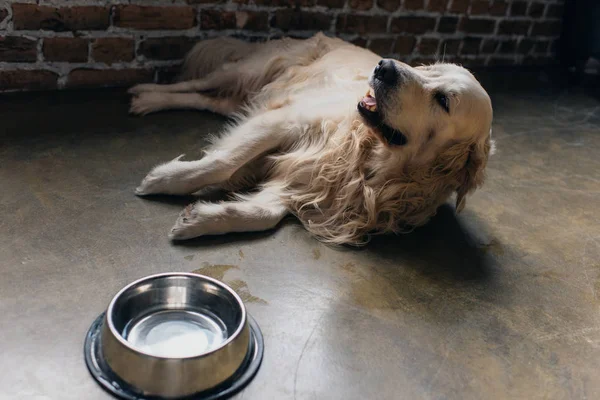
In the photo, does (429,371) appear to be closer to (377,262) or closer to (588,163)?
(377,262)

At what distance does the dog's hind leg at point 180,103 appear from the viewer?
2.63 metres

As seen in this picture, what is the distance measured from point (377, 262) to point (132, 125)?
1.29m

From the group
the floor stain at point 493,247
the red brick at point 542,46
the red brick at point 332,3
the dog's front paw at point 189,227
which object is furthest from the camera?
the red brick at point 542,46

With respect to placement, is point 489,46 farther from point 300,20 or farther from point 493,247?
point 493,247

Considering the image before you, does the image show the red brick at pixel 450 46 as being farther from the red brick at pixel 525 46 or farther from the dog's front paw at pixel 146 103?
the dog's front paw at pixel 146 103

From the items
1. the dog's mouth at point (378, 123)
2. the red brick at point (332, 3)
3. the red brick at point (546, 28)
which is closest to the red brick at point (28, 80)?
the red brick at point (332, 3)

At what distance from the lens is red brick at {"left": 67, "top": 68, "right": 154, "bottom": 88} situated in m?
2.76

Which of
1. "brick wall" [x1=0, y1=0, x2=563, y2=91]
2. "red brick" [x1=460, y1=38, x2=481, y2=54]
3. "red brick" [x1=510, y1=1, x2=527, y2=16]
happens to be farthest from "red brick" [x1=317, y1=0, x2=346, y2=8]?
"red brick" [x1=510, y1=1, x2=527, y2=16]

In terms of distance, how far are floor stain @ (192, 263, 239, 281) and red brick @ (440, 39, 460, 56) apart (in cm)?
285

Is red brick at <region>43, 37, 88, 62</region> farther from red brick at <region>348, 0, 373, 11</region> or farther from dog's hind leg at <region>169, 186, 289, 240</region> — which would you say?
red brick at <region>348, 0, 373, 11</region>

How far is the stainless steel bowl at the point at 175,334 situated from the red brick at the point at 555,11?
4072 millimetres

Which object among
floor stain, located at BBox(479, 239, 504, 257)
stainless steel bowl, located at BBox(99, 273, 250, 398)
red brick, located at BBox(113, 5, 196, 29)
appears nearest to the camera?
stainless steel bowl, located at BBox(99, 273, 250, 398)

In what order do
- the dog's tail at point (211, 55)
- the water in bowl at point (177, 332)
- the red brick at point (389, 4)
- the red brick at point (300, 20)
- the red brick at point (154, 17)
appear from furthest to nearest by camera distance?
the red brick at point (389, 4), the red brick at point (300, 20), the dog's tail at point (211, 55), the red brick at point (154, 17), the water in bowl at point (177, 332)

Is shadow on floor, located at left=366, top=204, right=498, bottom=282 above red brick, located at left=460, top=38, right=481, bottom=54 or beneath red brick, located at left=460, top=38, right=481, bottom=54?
beneath
